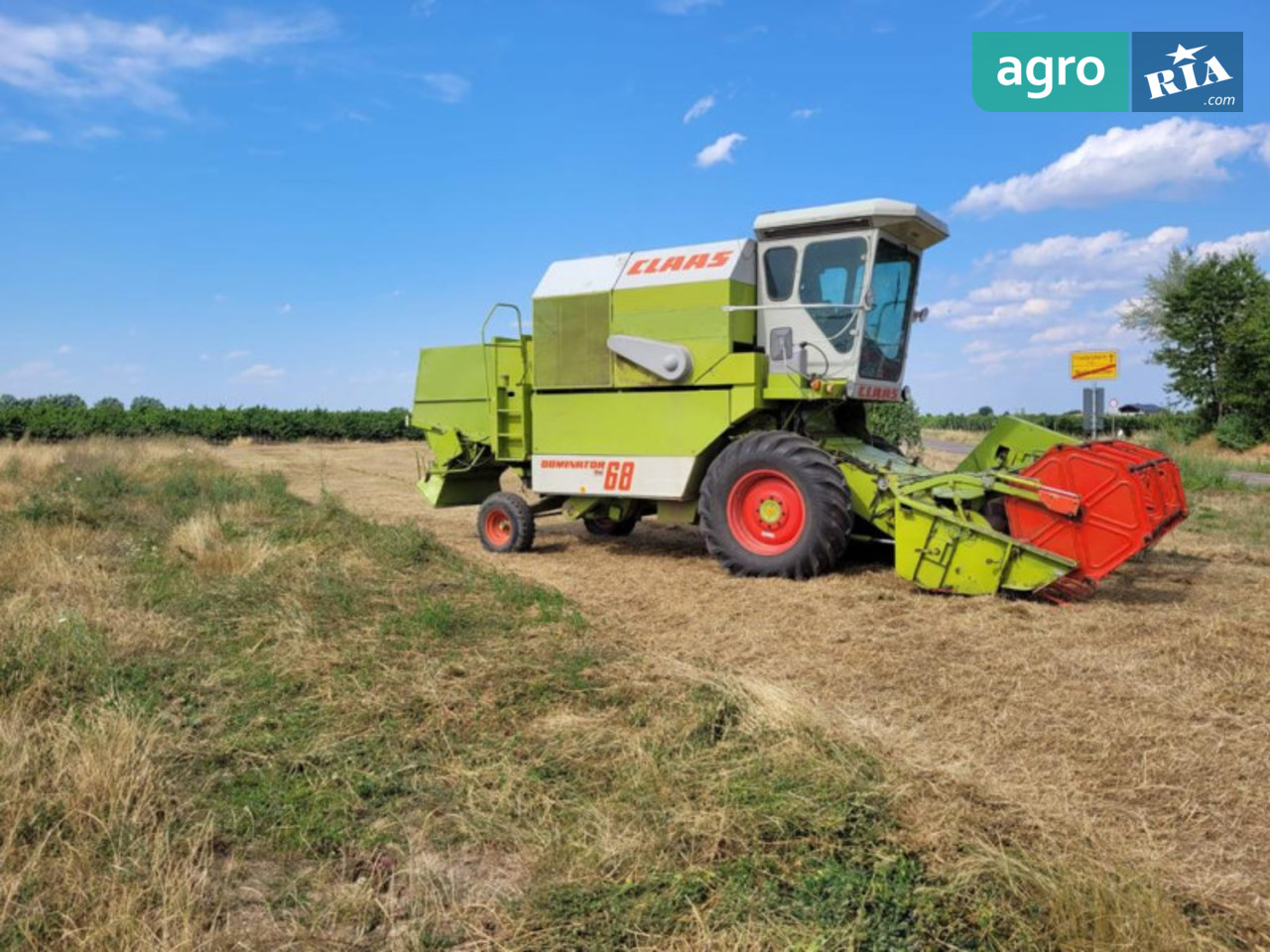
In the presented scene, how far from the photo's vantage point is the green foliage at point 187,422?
35.8m

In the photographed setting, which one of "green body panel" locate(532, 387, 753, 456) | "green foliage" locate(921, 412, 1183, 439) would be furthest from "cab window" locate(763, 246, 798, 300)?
"green foliage" locate(921, 412, 1183, 439)

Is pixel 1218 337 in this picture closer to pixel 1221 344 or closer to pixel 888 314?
pixel 1221 344

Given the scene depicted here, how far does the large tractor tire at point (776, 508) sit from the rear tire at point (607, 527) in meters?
2.82

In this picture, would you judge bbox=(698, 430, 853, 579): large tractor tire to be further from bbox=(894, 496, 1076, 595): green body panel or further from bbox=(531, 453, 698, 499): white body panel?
bbox=(894, 496, 1076, 595): green body panel

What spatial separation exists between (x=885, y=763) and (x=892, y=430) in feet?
60.9

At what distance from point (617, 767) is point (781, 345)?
5.62 metres

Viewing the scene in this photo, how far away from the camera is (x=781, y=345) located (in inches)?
333

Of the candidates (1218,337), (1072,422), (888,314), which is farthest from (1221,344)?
(888,314)

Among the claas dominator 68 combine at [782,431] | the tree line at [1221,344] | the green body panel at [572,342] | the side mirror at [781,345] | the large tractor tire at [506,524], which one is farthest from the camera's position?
the tree line at [1221,344]

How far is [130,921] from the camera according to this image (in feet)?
8.15

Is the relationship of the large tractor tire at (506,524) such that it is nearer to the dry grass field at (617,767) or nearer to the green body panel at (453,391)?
the green body panel at (453,391)

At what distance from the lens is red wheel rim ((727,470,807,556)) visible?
7.87m

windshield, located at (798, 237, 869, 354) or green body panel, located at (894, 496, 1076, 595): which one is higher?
windshield, located at (798, 237, 869, 354)

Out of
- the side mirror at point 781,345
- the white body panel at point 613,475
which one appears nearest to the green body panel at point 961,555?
the side mirror at point 781,345
